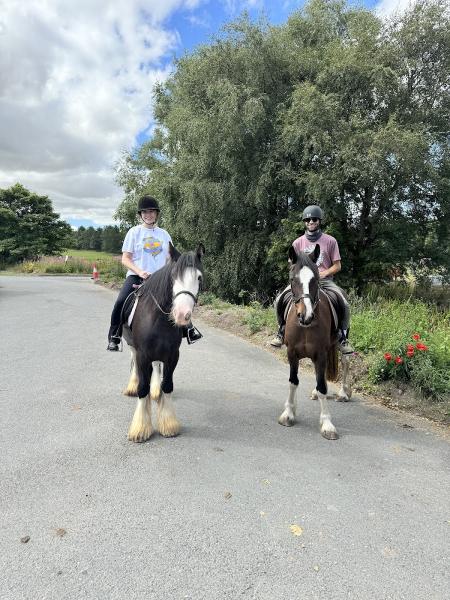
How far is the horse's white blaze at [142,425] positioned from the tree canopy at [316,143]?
1082 cm

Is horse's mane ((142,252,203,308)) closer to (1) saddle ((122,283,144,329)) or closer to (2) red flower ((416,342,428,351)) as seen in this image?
(1) saddle ((122,283,144,329))

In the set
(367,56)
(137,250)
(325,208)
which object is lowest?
(137,250)

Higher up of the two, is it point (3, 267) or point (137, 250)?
point (137, 250)

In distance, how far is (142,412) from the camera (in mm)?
4164

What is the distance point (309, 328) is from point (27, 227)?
44.5 m

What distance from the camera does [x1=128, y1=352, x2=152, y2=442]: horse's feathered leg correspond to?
4.10m

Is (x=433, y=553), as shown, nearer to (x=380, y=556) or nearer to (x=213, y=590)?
(x=380, y=556)

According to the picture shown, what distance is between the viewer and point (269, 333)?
9.01 meters

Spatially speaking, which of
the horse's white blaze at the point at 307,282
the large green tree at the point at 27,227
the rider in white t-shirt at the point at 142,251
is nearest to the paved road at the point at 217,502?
the rider in white t-shirt at the point at 142,251

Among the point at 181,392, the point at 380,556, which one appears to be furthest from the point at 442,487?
the point at 181,392

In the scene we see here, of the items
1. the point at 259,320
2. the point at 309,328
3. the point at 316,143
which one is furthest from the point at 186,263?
the point at 316,143

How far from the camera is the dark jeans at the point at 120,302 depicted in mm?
4758

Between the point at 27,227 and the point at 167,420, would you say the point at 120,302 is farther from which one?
the point at 27,227

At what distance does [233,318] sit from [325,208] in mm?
5924
